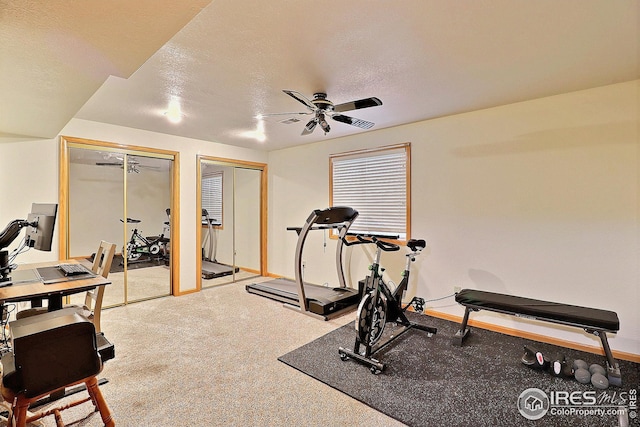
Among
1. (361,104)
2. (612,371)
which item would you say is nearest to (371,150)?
(361,104)

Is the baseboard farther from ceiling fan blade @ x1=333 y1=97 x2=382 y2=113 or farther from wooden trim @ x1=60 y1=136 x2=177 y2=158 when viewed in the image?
wooden trim @ x1=60 y1=136 x2=177 y2=158

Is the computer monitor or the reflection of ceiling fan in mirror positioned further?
the reflection of ceiling fan in mirror

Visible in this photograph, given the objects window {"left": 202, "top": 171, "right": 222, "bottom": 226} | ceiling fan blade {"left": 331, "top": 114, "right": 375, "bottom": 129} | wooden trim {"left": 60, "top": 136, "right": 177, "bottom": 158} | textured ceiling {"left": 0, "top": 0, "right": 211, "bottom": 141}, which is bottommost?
window {"left": 202, "top": 171, "right": 222, "bottom": 226}

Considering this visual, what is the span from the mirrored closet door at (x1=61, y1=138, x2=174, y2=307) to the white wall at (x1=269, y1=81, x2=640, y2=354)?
11.1 feet

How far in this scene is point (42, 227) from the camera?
2459 mm

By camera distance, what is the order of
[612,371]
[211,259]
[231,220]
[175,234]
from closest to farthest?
1. [612,371]
2. [175,234]
3. [211,259]
4. [231,220]

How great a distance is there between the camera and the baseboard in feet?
9.32

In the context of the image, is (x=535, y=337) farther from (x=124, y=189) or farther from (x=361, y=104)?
(x=124, y=189)

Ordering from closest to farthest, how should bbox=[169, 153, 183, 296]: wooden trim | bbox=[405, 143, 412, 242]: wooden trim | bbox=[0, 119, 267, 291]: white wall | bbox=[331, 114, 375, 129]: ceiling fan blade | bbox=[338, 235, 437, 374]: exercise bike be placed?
bbox=[338, 235, 437, 374]: exercise bike < bbox=[331, 114, 375, 129]: ceiling fan blade < bbox=[0, 119, 267, 291]: white wall < bbox=[405, 143, 412, 242]: wooden trim < bbox=[169, 153, 183, 296]: wooden trim

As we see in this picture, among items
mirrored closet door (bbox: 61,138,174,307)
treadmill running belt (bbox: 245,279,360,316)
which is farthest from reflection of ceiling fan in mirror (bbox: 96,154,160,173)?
treadmill running belt (bbox: 245,279,360,316)

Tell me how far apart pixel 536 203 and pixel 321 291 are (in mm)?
2759

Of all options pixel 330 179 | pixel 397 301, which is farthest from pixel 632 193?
pixel 330 179

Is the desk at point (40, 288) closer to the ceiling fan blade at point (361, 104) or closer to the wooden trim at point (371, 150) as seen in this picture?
the ceiling fan blade at point (361, 104)

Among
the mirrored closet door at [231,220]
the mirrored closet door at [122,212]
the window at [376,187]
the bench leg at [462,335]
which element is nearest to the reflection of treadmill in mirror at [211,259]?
the mirrored closet door at [231,220]
